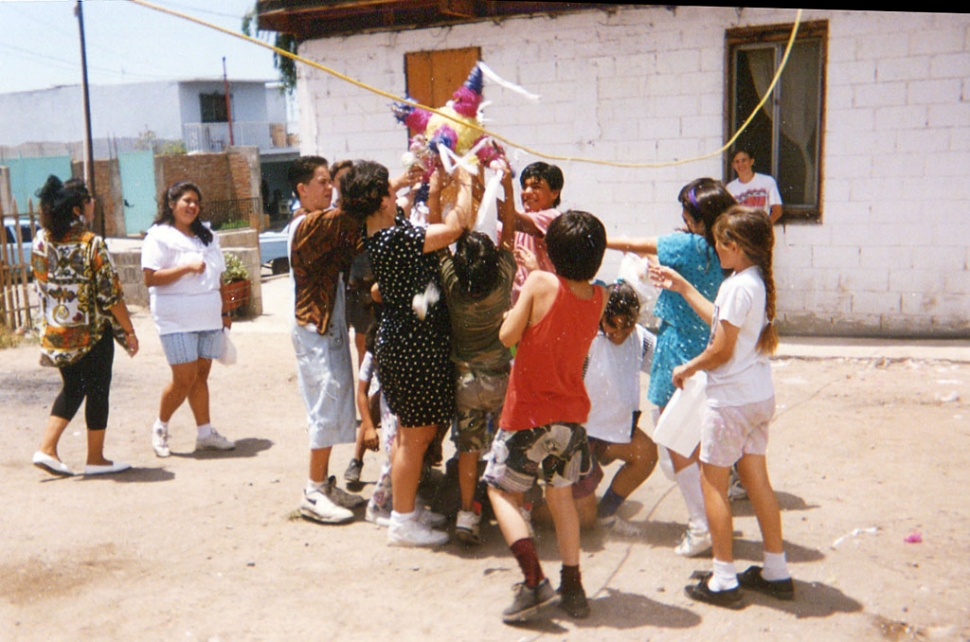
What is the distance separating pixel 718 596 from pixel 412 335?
161 cm

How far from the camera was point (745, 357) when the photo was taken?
333cm

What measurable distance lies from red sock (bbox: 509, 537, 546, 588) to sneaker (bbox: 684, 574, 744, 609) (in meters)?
0.61

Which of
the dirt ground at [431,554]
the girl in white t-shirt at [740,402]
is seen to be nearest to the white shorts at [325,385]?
the dirt ground at [431,554]

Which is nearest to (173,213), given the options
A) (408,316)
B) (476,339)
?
(408,316)

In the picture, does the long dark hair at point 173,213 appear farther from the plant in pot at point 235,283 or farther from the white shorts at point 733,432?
the plant in pot at point 235,283

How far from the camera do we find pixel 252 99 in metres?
36.2

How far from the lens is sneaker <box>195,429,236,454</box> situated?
5.66 meters

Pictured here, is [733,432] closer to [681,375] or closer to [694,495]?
[681,375]

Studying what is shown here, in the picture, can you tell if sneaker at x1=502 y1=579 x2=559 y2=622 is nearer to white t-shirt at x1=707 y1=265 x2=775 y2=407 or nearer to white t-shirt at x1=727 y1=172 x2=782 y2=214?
white t-shirt at x1=707 y1=265 x2=775 y2=407

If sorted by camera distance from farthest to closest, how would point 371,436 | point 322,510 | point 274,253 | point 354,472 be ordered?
point 274,253 < point 354,472 < point 371,436 < point 322,510

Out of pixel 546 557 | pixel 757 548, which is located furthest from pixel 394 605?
pixel 757 548

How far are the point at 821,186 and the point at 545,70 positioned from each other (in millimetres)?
2695

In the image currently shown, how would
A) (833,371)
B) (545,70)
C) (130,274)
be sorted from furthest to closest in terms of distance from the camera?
(130,274) < (545,70) < (833,371)

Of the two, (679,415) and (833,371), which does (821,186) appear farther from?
(679,415)
